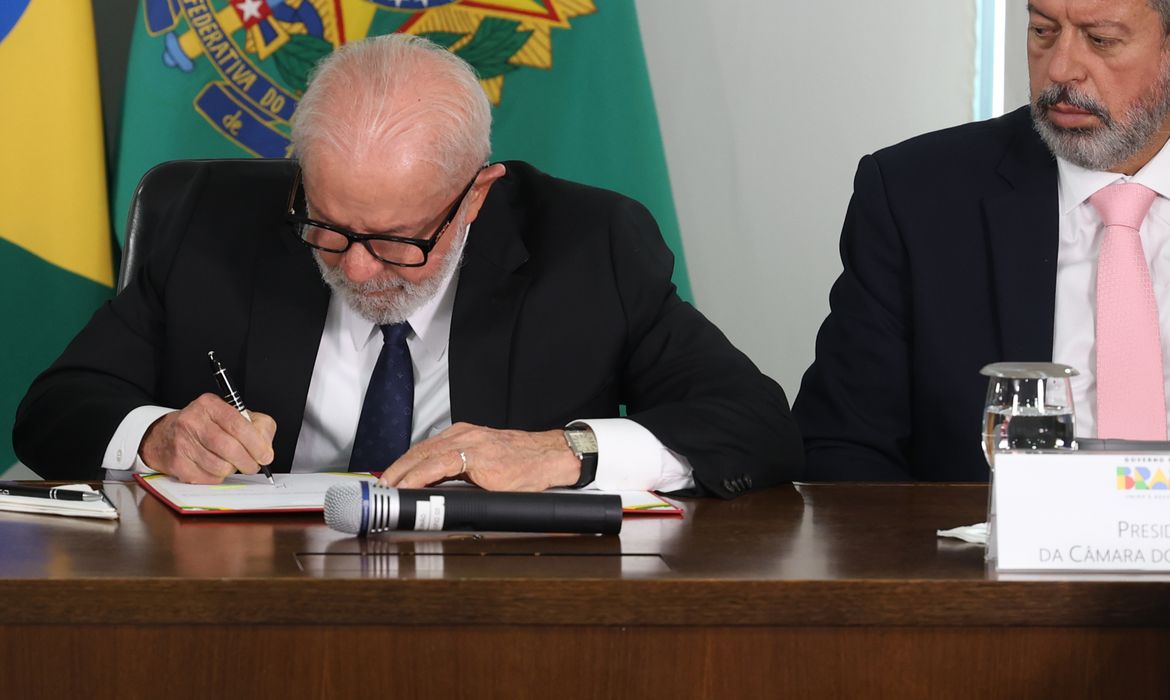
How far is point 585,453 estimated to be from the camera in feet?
5.94

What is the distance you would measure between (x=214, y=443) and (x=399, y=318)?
49 centimetres

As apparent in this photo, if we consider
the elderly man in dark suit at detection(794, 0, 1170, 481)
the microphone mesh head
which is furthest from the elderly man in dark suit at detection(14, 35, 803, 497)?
the microphone mesh head

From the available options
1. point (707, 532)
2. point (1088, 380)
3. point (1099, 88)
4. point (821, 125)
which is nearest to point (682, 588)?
point (707, 532)

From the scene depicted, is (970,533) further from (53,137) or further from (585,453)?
(53,137)

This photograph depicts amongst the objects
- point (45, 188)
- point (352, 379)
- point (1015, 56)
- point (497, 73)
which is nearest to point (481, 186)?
point (352, 379)

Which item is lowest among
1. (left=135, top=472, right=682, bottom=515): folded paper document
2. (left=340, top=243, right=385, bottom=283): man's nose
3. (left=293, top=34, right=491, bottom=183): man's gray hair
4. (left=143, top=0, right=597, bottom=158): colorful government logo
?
(left=135, top=472, right=682, bottom=515): folded paper document

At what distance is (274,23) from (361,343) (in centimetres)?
159

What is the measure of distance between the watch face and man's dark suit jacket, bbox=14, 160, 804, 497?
0.27 metres

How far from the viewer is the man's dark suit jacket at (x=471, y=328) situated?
2182mm

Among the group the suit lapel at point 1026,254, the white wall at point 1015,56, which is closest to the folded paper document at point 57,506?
the suit lapel at point 1026,254

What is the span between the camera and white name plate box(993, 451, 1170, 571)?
1.30 meters

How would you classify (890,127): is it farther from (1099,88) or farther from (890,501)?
(890,501)

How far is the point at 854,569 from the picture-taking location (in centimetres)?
134

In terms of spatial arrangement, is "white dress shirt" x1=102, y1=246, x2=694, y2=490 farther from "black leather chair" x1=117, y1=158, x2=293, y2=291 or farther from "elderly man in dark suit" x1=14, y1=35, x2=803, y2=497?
"black leather chair" x1=117, y1=158, x2=293, y2=291
